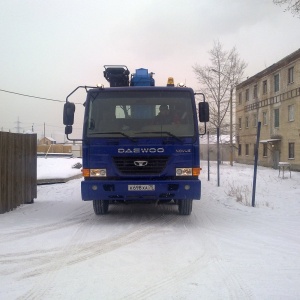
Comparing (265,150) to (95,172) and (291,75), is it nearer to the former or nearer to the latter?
(291,75)

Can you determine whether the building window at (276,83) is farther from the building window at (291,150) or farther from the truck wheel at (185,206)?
the truck wheel at (185,206)

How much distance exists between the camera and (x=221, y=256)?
18.2 feet

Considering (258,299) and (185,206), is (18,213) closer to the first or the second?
(185,206)

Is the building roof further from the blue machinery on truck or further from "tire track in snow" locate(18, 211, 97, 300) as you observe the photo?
"tire track in snow" locate(18, 211, 97, 300)

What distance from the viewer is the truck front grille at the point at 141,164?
24.9 ft

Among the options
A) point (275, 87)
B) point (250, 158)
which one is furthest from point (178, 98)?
point (250, 158)

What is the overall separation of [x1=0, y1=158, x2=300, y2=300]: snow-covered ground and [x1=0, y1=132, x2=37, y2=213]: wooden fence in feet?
1.35

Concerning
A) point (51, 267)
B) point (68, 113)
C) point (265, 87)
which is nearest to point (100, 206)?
point (68, 113)

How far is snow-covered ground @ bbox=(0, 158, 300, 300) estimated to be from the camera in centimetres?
426

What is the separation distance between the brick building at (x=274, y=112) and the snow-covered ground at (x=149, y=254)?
903 inches

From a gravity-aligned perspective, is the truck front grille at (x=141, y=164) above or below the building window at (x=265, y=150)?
below

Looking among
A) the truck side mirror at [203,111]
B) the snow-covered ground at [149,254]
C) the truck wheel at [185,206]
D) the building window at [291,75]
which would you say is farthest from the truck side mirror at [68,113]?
the building window at [291,75]

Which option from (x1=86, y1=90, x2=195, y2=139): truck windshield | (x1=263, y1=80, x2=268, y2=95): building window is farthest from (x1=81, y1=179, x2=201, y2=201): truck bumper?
(x1=263, y1=80, x2=268, y2=95): building window

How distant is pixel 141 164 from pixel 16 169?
12.2ft
